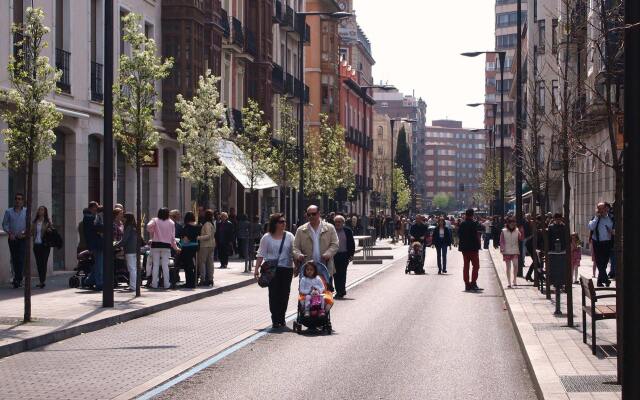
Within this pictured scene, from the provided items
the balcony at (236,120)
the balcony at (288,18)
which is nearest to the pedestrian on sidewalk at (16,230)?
the balcony at (236,120)

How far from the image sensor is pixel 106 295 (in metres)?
20.1

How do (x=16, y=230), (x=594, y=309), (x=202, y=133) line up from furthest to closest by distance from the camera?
(x=202, y=133)
(x=16, y=230)
(x=594, y=309)

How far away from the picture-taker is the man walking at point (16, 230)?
24.8 m

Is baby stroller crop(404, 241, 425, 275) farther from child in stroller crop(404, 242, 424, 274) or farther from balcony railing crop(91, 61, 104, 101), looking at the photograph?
balcony railing crop(91, 61, 104, 101)

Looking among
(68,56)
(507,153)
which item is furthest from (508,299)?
(507,153)

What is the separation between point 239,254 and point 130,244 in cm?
2151

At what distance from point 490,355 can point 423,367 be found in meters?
1.59

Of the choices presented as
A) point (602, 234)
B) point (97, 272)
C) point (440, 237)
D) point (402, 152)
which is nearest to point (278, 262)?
point (97, 272)

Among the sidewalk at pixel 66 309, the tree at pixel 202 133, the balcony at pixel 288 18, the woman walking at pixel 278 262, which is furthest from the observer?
the balcony at pixel 288 18

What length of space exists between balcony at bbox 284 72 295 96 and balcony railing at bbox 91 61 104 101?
2998 cm

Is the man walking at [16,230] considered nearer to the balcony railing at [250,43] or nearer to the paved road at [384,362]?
the paved road at [384,362]

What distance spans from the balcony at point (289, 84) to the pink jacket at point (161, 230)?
3780 centimetres

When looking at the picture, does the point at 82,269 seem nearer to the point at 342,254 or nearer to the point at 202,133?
the point at 342,254

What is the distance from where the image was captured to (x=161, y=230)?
2538cm
